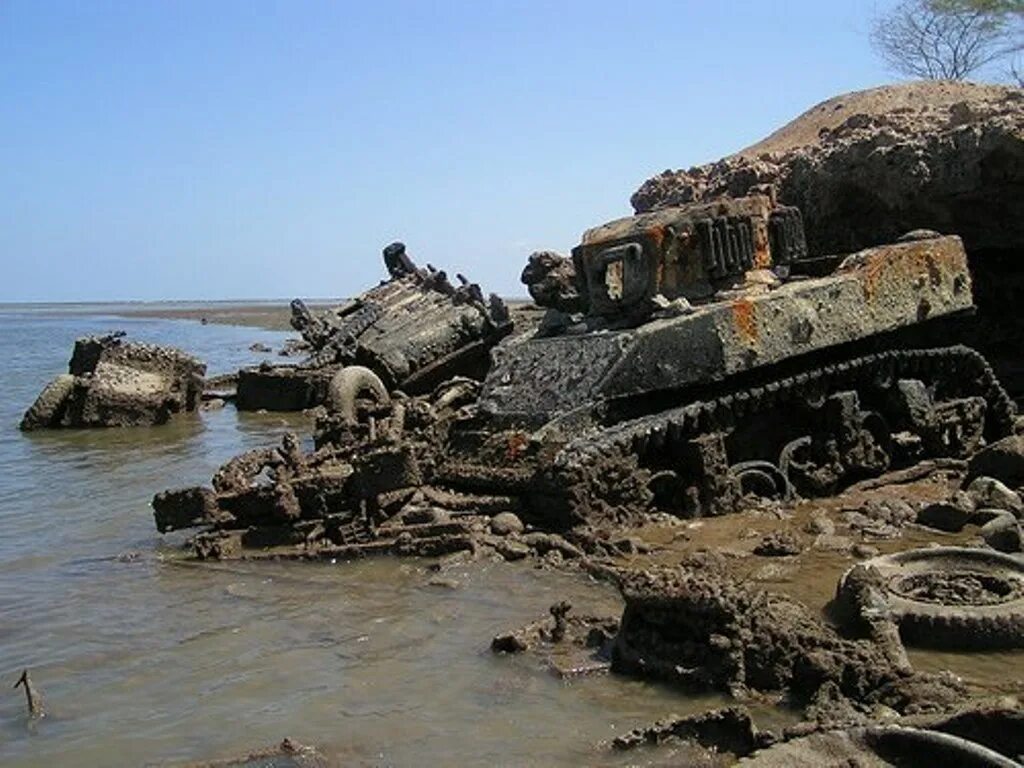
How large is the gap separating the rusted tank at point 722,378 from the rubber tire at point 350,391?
2.21 metres

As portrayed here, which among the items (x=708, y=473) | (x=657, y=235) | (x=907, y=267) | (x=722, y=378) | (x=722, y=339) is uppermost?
(x=657, y=235)

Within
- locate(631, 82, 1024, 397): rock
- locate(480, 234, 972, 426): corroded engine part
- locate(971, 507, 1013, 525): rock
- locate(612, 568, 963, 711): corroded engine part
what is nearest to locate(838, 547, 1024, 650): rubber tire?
locate(612, 568, 963, 711): corroded engine part

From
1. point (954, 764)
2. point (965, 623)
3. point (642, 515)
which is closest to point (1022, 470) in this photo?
point (642, 515)

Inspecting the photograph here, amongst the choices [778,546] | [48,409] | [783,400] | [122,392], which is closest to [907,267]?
[783,400]

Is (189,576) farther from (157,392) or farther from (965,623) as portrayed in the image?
(157,392)

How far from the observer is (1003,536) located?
20.6ft

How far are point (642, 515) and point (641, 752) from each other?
3.36m

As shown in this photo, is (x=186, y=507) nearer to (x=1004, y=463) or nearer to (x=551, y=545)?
(x=551, y=545)

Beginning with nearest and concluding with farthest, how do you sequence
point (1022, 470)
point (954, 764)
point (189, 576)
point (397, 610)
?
point (954, 764) → point (397, 610) → point (189, 576) → point (1022, 470)

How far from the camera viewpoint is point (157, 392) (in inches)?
587

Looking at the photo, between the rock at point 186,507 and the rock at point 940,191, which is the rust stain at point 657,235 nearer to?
the rock at point 186,507

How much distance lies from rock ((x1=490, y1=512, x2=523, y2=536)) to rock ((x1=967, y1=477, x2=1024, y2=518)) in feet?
8.96

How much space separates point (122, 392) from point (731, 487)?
9.41m

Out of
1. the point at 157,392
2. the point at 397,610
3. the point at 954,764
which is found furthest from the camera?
the point at 157,392
